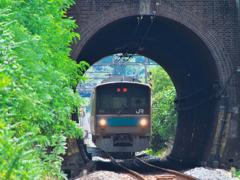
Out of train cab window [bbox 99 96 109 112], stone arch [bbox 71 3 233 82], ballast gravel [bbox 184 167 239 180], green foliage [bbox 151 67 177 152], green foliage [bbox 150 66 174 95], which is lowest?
ballast gravel [bbox 184 167 239 180]

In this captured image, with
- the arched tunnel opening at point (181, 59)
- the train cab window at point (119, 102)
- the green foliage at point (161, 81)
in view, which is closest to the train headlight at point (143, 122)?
the train cab window at point (119, 102)

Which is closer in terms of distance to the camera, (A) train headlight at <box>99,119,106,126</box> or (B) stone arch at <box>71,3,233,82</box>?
(B) stone arch at <box>71,3,233,82</box>

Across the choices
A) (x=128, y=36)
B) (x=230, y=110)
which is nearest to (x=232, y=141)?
(x=230, y=110)

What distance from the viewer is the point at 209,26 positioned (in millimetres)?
12758

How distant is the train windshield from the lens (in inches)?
526

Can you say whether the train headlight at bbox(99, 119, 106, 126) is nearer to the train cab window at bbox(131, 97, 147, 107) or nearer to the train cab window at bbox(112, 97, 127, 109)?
the train cab window at bbox(112, 97, 127, 109)

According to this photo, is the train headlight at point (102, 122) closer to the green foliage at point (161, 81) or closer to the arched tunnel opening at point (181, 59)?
the arched tunnel opening at point (181, 59)

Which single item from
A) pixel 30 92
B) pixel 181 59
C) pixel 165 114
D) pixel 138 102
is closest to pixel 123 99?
pixel 138 102

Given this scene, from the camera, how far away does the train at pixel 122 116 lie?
43.1ft

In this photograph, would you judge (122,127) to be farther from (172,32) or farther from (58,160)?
(58,160)

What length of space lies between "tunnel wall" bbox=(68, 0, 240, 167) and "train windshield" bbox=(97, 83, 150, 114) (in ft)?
7.20

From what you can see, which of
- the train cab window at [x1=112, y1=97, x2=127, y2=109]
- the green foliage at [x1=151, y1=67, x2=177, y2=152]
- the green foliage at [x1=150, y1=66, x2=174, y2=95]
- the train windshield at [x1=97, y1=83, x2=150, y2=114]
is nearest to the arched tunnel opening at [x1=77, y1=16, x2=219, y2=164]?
the green foliage at [x1=151, y1=67, x2=177, y2=152]

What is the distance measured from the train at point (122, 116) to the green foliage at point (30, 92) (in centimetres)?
441

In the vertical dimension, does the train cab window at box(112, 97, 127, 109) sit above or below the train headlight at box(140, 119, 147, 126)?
above
